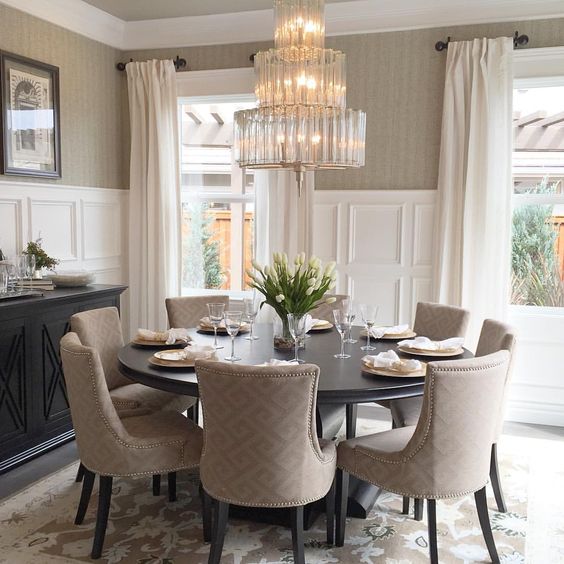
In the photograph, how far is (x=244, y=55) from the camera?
4.87 metres

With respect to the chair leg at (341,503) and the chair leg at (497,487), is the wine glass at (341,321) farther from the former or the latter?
the chair leg at (497,487)

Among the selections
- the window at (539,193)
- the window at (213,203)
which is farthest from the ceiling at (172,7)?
the window at (539,193)

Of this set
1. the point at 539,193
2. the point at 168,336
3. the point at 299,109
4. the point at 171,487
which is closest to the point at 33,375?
the point at 168,336

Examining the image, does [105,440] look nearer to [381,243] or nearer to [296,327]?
[296,327]

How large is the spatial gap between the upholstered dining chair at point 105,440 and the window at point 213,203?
2.68m

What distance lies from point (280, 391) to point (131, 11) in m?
3.74

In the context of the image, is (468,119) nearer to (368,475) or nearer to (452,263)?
(452,263)

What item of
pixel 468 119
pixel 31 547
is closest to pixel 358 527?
pixel 31 547

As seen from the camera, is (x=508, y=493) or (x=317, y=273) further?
(x=508, y=493)

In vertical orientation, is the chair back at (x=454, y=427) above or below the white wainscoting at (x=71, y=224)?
below

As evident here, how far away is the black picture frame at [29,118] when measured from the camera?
3996 mm

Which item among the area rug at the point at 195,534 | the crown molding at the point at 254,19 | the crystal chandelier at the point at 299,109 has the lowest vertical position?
the area rug at the point at 195,534

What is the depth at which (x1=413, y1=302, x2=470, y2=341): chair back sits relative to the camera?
3.58 metres

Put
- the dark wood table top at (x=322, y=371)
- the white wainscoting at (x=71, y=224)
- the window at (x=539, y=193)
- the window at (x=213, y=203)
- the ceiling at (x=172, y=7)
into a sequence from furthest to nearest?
the window at (x=213, y=203) < the ceiling at (x=172, y=7) < the window at (x=539, y=193) < the white wainscoting at (x=71, y=224) < the dark wood table top at (x=322, y=371)
